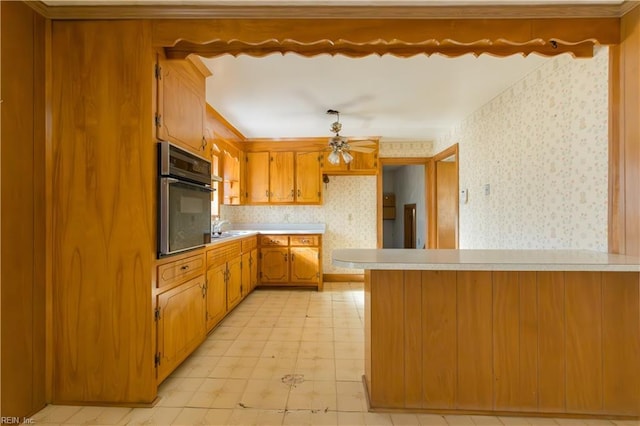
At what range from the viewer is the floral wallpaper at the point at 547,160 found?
194 centimetres

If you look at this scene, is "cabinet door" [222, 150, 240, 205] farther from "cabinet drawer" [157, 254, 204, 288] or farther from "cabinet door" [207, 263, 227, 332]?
"cabinet drawer" [157, 254, 204, 288]

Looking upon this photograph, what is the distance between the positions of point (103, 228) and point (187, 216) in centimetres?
49

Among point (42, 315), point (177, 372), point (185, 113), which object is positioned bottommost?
point (177, 372)

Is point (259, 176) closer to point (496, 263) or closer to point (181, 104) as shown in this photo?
point (181, 104)

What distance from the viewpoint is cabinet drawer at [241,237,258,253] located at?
3856 millimetres

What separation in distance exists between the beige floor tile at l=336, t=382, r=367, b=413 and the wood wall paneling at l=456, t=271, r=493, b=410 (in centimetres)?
55

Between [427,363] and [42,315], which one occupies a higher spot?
→ [42,315]

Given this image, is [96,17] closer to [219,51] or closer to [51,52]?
[51,52]

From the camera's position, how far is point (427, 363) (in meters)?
1.76

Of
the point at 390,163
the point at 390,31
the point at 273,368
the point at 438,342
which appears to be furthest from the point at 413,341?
the point at 390,163

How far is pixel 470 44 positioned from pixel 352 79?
1.07 metres

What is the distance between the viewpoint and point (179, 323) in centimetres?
213

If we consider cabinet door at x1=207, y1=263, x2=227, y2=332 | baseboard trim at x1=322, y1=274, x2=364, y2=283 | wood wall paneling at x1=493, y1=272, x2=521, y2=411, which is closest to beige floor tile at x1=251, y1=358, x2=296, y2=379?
cabinet door at x1=207, y1=263, x2=227, y2=332

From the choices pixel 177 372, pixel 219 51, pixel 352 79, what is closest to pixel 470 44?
pixel 352 79
